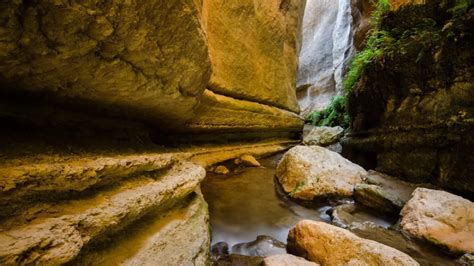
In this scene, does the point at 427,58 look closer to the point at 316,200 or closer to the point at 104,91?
the point at 316,200

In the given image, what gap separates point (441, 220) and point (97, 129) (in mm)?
3944

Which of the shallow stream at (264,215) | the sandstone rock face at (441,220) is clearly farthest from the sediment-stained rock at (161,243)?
the sandstone rock face at (441,220)

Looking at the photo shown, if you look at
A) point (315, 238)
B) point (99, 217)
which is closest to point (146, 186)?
point (99, 217)

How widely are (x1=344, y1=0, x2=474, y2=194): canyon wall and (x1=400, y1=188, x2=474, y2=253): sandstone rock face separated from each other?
899mm

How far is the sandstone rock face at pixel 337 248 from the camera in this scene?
1878mm

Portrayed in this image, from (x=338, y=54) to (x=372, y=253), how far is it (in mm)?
16205

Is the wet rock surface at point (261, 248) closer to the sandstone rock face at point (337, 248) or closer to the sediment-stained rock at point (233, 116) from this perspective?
the sandstone rock face at point (337, 248)

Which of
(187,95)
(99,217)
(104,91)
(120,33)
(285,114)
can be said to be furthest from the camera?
(285,114)

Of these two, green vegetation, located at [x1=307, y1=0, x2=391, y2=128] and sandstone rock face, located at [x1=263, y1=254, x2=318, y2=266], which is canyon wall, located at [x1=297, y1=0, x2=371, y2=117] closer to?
green vegetation, located at [x1=307, y1=0, x2=391, y2=128]

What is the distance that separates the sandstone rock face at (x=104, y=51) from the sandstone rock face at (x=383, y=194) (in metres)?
3.00

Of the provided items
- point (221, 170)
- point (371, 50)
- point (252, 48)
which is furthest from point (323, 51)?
point (221, 170)

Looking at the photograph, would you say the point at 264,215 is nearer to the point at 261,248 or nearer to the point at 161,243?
the point at 261,248

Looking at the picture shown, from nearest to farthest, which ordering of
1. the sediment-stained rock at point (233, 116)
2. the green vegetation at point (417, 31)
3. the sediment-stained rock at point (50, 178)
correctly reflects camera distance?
1. the sediment-stained rock at point (50, 178)
2. the green vegetation at point (417, 31)
3. the sediment-stained rock at point (233, 116)

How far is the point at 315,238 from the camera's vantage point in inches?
86.2
